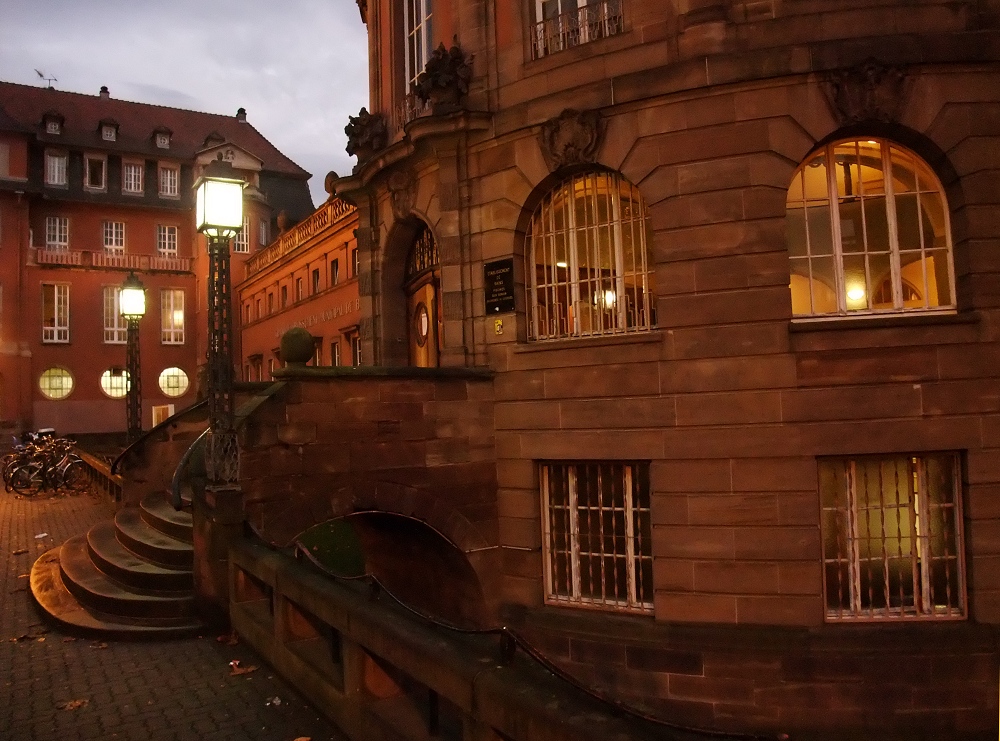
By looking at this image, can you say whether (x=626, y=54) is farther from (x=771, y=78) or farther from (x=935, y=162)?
(x=935, y=162)

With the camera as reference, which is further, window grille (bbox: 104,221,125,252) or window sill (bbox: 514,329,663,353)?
window grille (bbox: 104,221,125,252)

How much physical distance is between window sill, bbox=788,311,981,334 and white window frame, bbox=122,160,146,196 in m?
44.9

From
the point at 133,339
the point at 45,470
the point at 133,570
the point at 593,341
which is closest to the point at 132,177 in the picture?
the point at 45,470

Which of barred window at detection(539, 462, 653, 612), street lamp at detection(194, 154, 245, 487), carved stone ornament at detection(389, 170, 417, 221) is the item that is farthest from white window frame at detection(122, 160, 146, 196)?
barred window at detection(539, 462, 653, 612)

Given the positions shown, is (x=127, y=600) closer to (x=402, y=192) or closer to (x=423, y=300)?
(x=423, y=300)

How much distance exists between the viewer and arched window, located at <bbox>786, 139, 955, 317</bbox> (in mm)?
8781

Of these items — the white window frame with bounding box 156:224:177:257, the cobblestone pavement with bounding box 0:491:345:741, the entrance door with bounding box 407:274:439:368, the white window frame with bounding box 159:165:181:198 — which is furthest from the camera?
the white window frame with bounding box 159:165:181:198

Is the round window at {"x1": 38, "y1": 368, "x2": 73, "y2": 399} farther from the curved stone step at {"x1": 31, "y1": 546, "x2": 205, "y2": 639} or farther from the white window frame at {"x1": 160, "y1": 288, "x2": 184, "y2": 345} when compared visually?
the curved stone step at {"x1": 31, "y1": 546, "x2": 205, "y2": 639}

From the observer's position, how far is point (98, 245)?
1726 inches

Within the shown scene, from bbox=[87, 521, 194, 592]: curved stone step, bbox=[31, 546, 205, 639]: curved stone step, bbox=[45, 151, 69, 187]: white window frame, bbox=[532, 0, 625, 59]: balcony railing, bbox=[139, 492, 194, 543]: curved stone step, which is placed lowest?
bbox=[31, 546, 205, 639]: curved stone step

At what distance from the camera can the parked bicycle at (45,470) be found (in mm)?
19281

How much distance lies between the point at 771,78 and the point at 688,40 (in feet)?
3.35

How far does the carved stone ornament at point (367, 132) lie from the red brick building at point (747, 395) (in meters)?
3.45

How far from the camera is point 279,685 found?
6.24 metres
